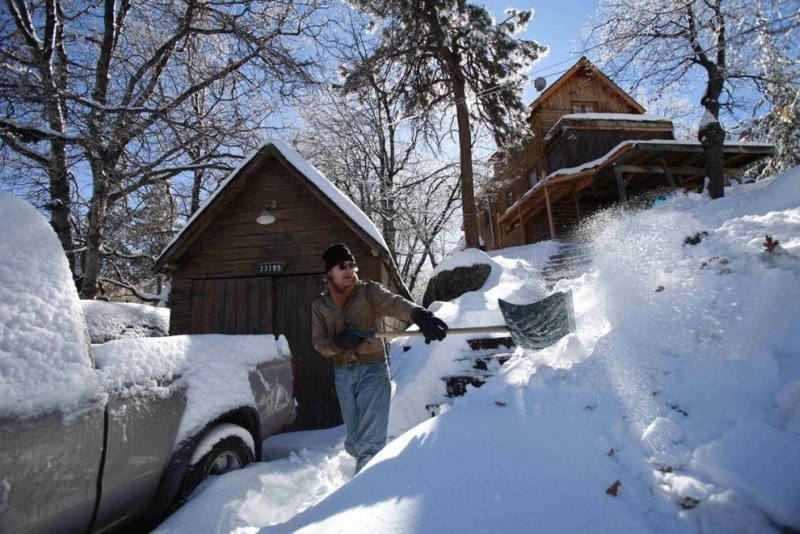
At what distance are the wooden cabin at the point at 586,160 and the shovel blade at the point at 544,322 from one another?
11.2 metres

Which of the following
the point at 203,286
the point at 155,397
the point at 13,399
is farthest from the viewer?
the point at 203,286

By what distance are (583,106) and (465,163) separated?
34.6 feet

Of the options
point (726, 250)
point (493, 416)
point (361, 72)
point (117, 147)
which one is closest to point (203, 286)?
point (117, 147)

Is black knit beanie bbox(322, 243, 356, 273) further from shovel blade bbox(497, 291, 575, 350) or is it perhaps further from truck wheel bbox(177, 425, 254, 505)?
shovel blade bbox(497, 291, 575, 350)

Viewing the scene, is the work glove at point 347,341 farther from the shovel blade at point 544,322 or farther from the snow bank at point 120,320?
the snow bank at point 120,320

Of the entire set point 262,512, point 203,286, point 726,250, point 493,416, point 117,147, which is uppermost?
point 117,147

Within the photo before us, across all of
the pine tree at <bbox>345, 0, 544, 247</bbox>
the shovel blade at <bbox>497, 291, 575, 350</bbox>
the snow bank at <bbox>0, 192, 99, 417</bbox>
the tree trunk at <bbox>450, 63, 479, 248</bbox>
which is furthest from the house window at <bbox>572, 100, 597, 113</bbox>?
the snow bank at <bbox>0, 192, 99, 417</bbox>

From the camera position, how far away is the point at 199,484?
2.62m

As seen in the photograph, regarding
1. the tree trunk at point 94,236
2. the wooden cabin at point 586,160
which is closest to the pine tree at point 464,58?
the wooden cabin at point 586,160

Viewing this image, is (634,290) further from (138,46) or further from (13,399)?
(138,46)

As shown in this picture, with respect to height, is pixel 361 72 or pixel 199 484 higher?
pixel 361 72

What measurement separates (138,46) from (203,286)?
6.73m

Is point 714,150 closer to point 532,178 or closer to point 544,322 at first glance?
point 532,178

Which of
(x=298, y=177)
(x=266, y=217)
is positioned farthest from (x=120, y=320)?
(x=298, y=177)
